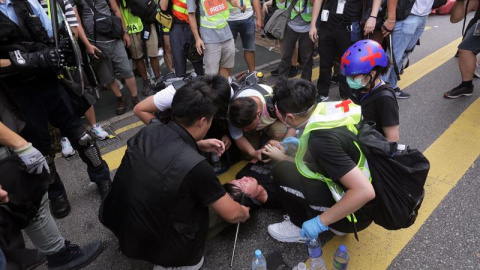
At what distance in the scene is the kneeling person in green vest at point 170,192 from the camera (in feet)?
5.61

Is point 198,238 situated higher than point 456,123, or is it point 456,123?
point 198,238

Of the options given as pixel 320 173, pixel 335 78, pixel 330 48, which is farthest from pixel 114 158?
pixel 335 78

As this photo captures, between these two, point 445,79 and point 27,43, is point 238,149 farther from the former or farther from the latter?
point 445,79

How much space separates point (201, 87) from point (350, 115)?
908 mm

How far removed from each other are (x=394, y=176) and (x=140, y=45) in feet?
12.1

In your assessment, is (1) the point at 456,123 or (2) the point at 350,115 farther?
(1) the point at 456,123

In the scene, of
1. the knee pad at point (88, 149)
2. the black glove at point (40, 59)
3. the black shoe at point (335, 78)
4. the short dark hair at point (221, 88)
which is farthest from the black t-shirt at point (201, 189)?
the black shoe at point (335, 78)

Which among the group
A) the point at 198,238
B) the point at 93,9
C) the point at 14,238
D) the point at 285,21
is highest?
the point at 93,9

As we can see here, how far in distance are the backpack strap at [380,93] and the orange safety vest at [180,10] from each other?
2463mm

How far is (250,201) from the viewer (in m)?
2.48

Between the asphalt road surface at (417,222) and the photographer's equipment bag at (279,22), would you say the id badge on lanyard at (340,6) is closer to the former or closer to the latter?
the photographer's equipment bag at (279,22)

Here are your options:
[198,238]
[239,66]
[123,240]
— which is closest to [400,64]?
[239,66]

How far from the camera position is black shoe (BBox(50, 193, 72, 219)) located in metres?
2.72

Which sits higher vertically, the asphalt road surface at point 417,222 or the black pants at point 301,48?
the black pants at point 301,48
